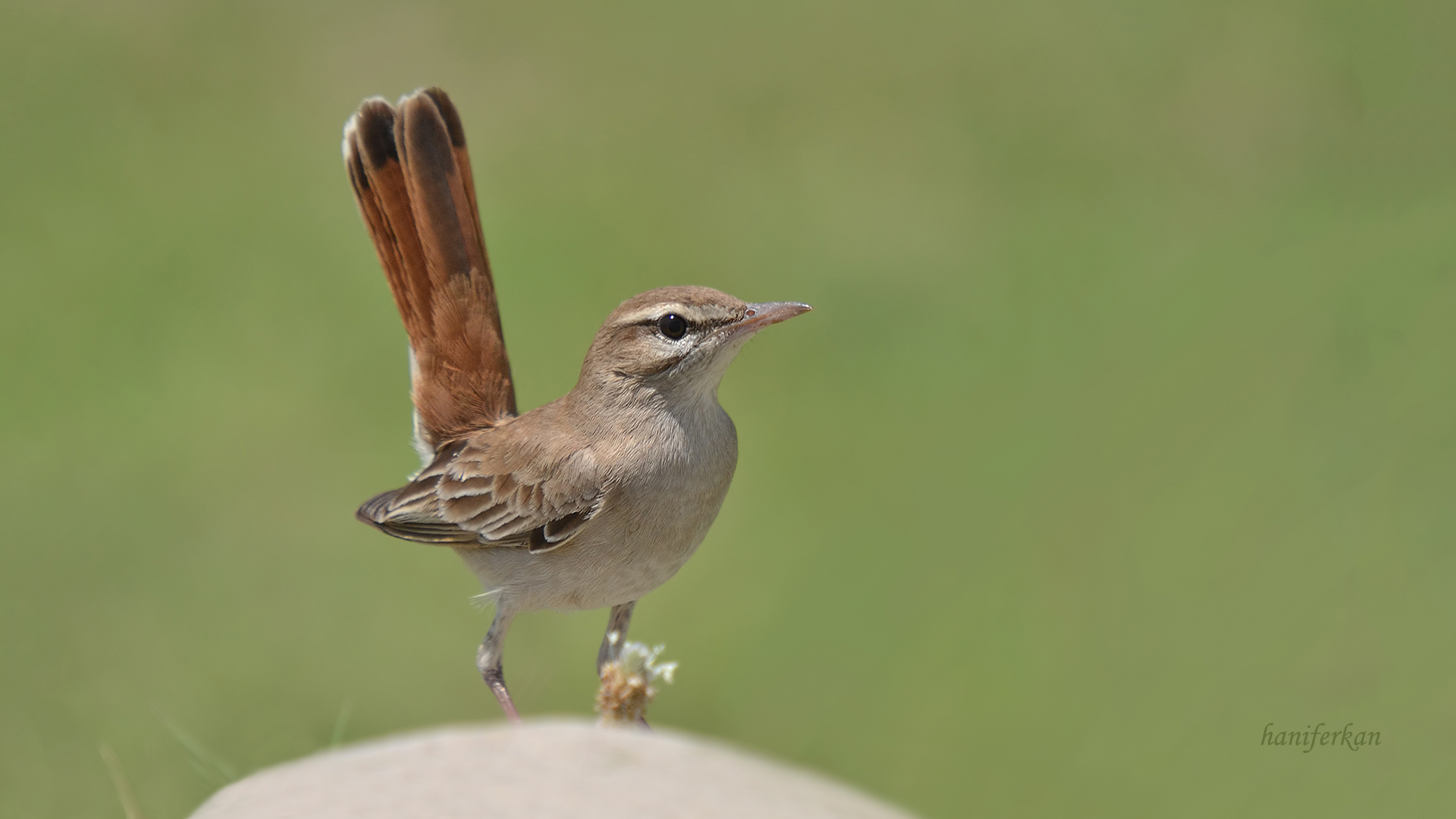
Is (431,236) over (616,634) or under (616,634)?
over

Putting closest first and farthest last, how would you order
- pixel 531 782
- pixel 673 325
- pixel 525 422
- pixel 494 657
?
pixel 531 782 → pixel 673 325 → pixel 494 657 → pixel 525 422

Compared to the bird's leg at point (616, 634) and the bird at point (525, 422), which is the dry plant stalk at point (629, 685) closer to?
the bird at point (525, 422)

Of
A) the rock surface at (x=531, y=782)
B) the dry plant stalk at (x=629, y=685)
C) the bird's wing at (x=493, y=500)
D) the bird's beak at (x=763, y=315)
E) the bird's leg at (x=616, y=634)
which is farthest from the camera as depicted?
the bird's leg at (x=616, y=634)

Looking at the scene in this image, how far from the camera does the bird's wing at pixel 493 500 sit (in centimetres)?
335

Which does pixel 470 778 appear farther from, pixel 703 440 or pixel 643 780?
pixel 703 440

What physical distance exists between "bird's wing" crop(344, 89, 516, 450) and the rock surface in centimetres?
147

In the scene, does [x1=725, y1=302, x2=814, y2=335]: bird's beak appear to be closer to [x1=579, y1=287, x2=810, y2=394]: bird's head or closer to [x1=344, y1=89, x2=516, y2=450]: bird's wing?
[x1=579, y1=287, x2=810, y2=394]: bird's head

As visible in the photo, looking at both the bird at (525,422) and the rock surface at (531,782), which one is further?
the bird at (525,422)

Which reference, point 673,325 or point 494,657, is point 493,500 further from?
point 673,325

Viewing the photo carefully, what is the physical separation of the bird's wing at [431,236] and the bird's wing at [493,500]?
279 millimetres

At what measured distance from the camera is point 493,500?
3.55 metres

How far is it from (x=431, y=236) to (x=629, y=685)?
1.72 meters

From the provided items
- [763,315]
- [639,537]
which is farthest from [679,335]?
[639,537]

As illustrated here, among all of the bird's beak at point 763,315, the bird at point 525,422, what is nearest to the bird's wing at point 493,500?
the bird at point 525,422
